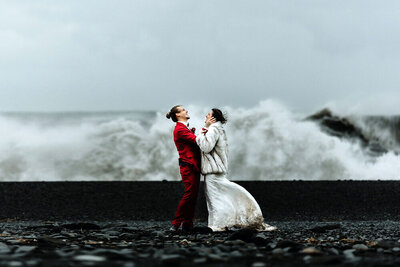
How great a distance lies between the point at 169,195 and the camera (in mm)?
8992

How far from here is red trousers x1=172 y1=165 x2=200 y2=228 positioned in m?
6.23

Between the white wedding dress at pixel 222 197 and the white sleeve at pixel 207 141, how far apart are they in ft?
0.17

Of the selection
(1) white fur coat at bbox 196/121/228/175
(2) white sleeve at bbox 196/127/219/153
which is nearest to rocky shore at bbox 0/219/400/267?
(1) white fur coat at bbox 196/121/228/175

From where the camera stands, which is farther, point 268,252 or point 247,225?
point 247,225

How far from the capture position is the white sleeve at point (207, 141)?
6.18 m

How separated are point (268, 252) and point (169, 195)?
519cm

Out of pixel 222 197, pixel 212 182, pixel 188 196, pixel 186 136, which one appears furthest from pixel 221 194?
pixel 186 136

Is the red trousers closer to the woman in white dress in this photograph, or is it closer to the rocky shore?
the woman in white dress

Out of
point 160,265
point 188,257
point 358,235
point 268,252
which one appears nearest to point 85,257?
point 160,265

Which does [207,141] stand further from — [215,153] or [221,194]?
[221,194]

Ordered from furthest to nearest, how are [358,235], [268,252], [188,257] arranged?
[358,235] → [268,252] → [188,257]

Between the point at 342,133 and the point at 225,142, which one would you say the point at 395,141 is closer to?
the point at 342,133

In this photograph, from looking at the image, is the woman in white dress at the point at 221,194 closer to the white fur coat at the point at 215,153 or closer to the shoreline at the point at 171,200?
→ the white fur coat at the point at 215,153

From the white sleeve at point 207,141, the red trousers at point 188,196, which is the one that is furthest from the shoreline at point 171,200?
the white sleeve at point 207,141
